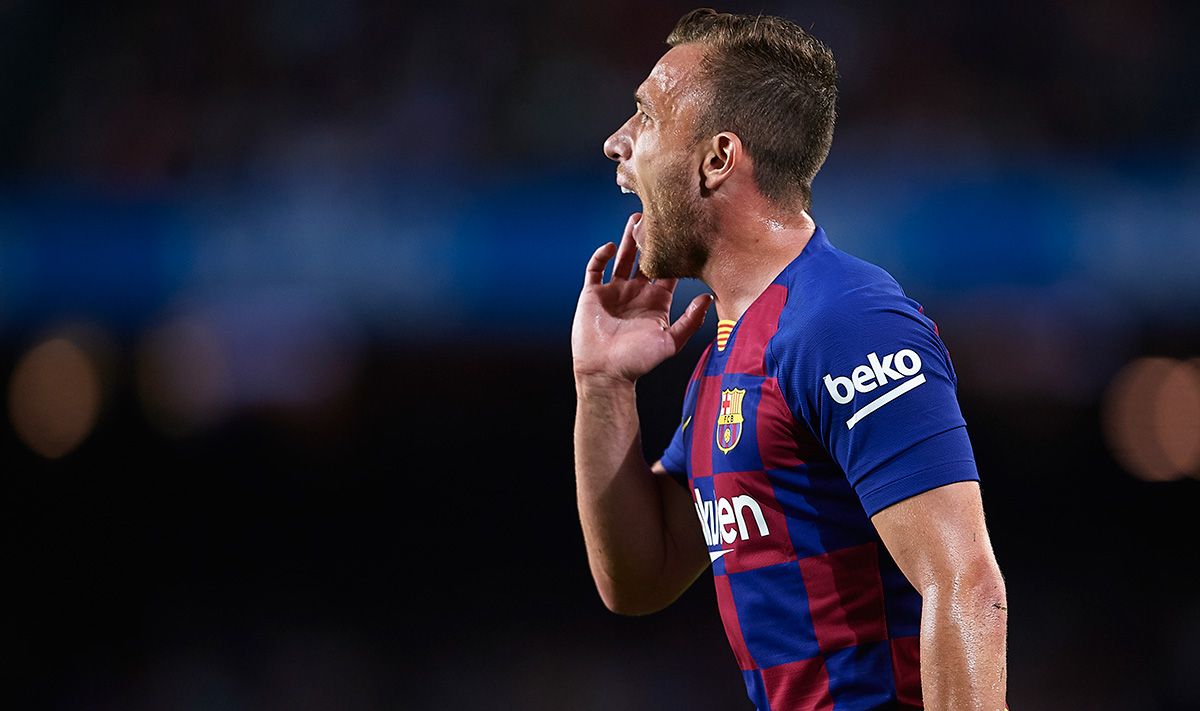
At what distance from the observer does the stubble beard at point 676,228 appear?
2369 mm

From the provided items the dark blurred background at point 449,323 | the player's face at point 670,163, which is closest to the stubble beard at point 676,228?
the player's face at point 670,163

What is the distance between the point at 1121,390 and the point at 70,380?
5607 mm

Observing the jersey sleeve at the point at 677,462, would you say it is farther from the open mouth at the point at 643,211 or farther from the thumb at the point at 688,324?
the open mouth at the point at 643,211

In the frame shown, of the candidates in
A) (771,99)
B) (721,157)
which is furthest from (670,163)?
(771,99)

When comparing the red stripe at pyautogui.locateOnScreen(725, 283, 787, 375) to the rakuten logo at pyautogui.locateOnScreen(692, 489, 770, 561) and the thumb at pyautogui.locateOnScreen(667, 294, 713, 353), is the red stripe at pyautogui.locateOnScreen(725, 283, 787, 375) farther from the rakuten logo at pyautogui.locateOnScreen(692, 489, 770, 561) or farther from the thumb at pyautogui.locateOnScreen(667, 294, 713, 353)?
the thumb at pyautogui.locateOnScreen(667, 294, 713, 353)

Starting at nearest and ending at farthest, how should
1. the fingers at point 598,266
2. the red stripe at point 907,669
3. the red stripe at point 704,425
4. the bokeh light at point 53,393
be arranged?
the red stripe at point 907,669 → the red stripe at point 704,425 → the fingers at point 598,266 → the bokeh light at point 53,393

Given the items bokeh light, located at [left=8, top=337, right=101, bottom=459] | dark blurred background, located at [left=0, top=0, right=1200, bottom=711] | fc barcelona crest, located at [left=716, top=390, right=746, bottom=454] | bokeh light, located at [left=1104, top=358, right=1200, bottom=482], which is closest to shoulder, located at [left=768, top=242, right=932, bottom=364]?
fc barcelona crest, located at [left=716, top=390, right=746, bottom=454]

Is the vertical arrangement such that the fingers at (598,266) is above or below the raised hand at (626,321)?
above

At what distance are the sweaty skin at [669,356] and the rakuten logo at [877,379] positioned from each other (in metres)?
0.16

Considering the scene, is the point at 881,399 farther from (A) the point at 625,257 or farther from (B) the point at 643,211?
(A) the point at 625,257

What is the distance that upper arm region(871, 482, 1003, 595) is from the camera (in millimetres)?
1741

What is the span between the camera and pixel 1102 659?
5.32 metres

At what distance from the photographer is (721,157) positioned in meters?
2.34

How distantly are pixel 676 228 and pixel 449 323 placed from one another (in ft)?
13.1
